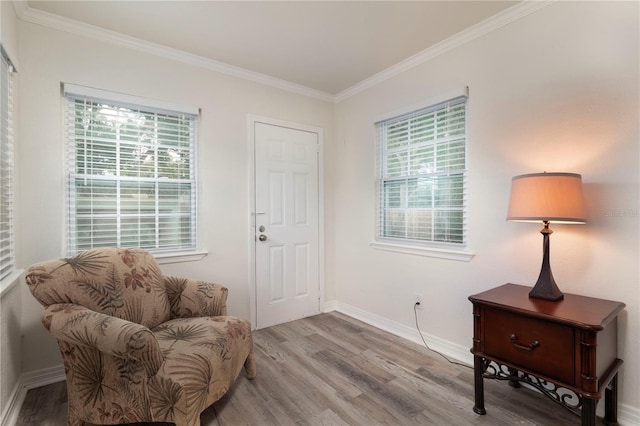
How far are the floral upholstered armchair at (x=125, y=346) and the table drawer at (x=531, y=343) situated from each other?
146 centimetres

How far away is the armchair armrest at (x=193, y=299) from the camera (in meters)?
2.11

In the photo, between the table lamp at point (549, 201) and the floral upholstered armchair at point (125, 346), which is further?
the table lamp at point (549, 201)

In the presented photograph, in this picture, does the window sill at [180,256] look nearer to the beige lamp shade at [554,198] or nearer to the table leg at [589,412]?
the beige lamp shade at [554,198]

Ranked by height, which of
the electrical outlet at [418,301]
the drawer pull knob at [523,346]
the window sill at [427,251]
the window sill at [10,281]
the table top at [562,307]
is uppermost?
the window sill at [427,251]

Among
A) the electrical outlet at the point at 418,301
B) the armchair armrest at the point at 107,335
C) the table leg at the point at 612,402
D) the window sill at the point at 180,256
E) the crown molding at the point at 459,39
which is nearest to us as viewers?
the armchair armrest at the point at 107,335

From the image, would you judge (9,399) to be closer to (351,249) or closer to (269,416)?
(269,416)

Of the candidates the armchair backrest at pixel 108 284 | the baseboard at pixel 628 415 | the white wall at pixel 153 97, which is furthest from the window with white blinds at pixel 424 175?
the armchair backrest at pixel 108 284

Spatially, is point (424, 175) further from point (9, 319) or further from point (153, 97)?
point (9, 319)

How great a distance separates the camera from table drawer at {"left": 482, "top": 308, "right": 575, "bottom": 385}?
1487mm

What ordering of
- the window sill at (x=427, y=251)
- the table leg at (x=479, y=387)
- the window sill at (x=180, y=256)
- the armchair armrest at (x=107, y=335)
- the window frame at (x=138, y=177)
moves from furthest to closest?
the window sill at (x=180, y=256) → the window sill at (x=427, y=251) → the window frame at (x=138, y=177) → the table leg at (x=479, y=387) → the armchair armrest at (x=107, y=335)

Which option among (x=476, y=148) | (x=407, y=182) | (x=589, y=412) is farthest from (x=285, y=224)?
(x=589, y=412)

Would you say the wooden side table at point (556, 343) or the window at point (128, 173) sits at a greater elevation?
the window at point (128, 173)

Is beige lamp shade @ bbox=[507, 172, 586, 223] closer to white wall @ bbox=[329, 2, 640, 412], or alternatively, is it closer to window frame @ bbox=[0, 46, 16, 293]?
white wall @ bbox=[329, 2, 640, 412]

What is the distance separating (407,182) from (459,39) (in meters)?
1.19
